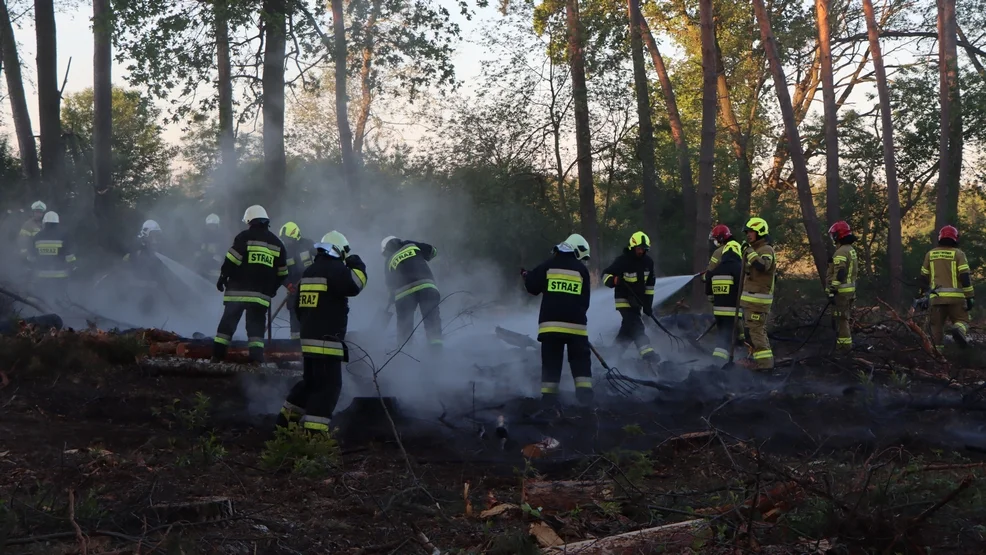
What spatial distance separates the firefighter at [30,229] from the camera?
15668 millimetres


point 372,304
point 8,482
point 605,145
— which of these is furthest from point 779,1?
point 8,482

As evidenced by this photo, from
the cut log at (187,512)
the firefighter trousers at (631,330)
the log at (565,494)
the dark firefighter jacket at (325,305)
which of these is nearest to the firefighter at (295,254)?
the firefighter trousers at (631,330)

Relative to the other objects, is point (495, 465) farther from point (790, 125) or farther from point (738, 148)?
point (738, 148)

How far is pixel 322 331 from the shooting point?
7.85 m

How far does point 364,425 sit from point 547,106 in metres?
14.8

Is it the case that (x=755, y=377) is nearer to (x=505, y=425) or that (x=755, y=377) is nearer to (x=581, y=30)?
(x=505, y=425)

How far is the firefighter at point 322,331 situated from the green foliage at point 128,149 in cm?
1736

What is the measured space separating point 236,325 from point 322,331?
9.10 feet

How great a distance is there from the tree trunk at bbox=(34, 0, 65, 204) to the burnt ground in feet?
34.5

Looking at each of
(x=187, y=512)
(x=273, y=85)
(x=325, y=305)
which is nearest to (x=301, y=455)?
(x=325, y=305)

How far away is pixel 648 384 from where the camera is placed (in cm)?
926

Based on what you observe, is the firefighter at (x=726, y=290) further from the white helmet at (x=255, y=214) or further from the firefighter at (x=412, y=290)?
the white helmet at (x=255, y=214)

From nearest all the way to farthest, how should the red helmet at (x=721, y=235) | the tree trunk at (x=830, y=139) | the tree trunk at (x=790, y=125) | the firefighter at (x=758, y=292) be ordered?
the firefighter at (x=758, y=292)
the red helmet at (x=721, y=235)
the tree trunk at (x=790, y=125)
the tree trunk at (x=830, y=139)

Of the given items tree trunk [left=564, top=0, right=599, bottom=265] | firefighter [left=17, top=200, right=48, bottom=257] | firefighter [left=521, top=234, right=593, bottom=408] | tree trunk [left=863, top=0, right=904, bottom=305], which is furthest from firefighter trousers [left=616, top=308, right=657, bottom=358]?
tree trunk [left=863, top=0, right=904, bottom=305]
